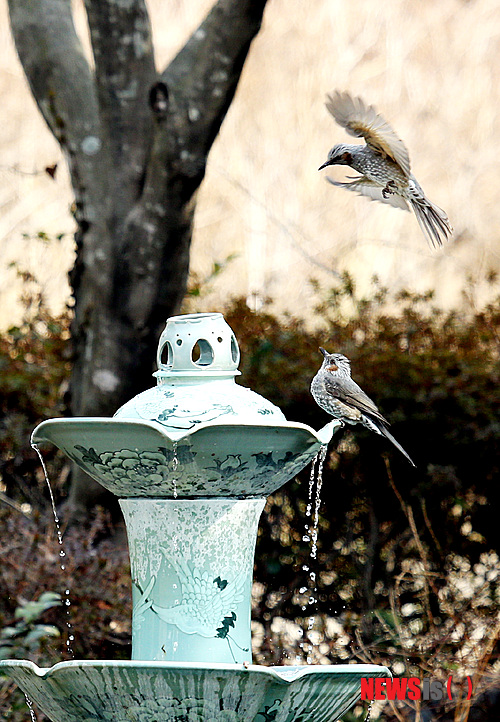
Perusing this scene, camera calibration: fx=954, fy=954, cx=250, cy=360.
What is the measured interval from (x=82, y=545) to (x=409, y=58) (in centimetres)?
1249

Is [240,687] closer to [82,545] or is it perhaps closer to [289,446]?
[289,446]

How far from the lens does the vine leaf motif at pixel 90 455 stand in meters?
2.33

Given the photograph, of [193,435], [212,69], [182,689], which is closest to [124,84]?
[212,69]

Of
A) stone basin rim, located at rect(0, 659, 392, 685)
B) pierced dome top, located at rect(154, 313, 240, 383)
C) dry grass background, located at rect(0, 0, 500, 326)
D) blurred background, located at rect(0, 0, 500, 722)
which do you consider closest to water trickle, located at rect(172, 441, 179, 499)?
pierced dome top, located at rect(154, 313, 240, 383)

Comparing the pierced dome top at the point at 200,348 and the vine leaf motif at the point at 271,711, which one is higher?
the pierced dome top at the point at 200,348

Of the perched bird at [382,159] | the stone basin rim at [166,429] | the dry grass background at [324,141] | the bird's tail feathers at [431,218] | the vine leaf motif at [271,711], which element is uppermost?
the dry grass background at [324,141]

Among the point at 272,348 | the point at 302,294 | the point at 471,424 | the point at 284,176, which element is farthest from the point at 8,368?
the point at 284,176

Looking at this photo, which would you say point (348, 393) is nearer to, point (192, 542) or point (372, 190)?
point (192, 542)

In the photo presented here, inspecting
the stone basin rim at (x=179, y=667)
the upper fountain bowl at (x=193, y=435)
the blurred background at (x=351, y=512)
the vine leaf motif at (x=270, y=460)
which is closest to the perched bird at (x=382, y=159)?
the upper fountain bowl at (x=193, y=435)

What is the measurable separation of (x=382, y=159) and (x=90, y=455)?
124cm

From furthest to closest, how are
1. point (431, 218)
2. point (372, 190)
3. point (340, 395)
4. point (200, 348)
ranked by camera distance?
point (372, 190)
point (431, 218)
point (340, 395)
point (200, 348)

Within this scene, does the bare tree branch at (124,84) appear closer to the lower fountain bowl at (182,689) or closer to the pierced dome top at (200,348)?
the pierced dome top at (200,348)

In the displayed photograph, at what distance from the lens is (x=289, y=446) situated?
2336 mm

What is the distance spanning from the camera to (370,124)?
272 centimetres
